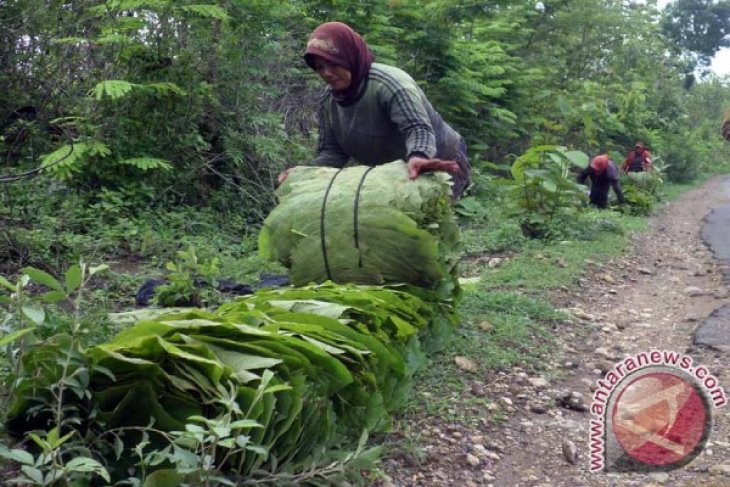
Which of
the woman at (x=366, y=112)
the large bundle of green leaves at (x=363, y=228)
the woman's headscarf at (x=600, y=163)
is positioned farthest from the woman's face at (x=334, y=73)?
the woman's headscarf at (x=600, y=163)

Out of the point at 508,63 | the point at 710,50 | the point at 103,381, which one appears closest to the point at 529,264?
the point at 103,381

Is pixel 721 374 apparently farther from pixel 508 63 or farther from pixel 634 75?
pixel 634 75

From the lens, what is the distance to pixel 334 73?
13.1 ft

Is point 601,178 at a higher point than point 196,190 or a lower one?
lower

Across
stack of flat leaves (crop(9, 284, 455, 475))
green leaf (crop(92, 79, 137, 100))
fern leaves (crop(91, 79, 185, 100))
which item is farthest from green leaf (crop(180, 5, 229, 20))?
stack of flat leaves (crop(9, 284, 455, 475))

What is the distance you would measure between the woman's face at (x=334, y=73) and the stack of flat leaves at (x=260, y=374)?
151 cm

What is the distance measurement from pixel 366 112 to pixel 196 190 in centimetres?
363

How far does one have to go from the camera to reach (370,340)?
2613 mm

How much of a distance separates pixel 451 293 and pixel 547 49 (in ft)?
44.7

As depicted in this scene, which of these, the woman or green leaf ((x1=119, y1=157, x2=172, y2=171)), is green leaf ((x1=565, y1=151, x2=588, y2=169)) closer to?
the woman

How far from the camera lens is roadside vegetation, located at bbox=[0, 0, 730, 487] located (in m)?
2.12

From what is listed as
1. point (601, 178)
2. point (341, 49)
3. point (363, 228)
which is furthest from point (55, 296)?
point (601, 178)

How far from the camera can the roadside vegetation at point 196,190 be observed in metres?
2.12

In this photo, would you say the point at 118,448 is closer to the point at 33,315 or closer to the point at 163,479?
the point at 163,479
